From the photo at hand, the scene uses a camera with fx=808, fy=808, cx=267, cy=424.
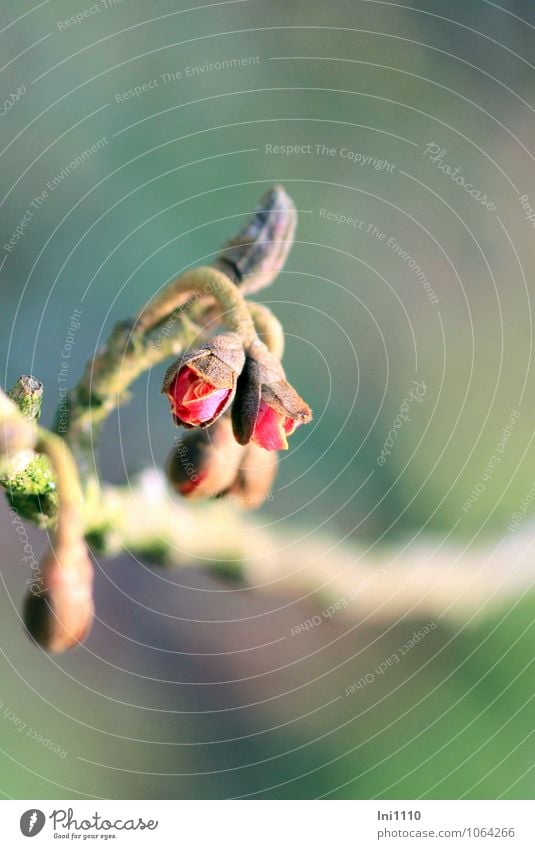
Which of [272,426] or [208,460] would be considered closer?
[272,426]

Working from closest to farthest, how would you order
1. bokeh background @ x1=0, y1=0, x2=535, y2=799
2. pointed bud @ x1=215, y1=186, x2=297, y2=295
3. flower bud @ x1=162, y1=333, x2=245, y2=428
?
flower bud @ x1=162, y1=333, x2=245, y2=428, pointed bud @ x1=215, y1=186, x2=297, y2=295, bokeh background @ x1=0, y1=0, x2=535, y2=799

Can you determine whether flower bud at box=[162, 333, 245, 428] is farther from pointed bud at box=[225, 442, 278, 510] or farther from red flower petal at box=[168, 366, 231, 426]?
pointed bud at box=[225, 442, 278, 510]

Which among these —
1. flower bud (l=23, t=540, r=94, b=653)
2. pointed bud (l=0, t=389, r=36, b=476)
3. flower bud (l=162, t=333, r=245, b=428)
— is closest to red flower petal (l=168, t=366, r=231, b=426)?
flower bud (l=162, t=333, r=245, b=428)

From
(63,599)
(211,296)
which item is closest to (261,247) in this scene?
(211,296)

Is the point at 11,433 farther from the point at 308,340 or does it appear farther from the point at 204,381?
the point at 308,340

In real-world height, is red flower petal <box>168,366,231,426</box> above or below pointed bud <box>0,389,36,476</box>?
above
